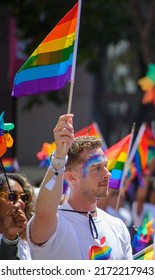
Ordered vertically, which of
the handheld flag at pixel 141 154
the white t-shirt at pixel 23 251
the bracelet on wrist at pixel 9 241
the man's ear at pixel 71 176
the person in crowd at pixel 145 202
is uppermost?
the man's ear at pixel 71 176

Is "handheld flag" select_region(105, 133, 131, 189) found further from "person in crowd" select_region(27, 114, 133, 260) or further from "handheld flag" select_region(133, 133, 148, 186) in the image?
"person in crowd" select_region(27, 114, 133, 260)

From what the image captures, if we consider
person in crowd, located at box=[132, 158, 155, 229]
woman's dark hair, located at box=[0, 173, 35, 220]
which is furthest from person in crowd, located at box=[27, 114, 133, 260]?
person in crowd, located at box=[132, 158, 155, 229]

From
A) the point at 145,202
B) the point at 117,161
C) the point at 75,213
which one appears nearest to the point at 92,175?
the point at 75,213

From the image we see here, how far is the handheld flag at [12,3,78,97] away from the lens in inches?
161

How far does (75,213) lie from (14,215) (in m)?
0.50

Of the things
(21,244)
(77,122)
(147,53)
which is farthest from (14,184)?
(77,122)

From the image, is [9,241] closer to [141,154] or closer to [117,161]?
[117,161]

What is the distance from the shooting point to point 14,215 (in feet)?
14.1

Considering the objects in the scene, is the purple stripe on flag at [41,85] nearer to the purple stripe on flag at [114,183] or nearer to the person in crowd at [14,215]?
the person in crowd at [14,215]

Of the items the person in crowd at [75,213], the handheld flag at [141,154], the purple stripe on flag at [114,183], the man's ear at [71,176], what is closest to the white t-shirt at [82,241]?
the person in crowd at [75,213]

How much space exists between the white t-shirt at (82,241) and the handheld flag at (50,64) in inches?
25.9

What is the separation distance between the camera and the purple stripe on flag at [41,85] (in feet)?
13.3

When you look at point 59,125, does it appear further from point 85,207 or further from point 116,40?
point 116,40
